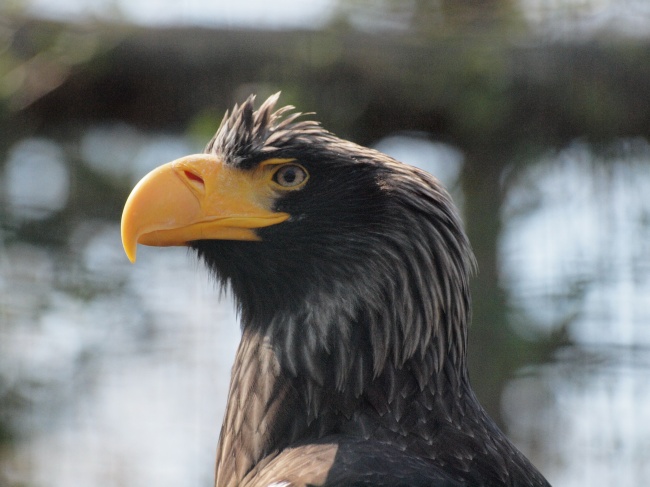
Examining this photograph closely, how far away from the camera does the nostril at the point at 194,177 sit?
245 cm

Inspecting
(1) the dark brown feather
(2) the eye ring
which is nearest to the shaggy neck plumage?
(1) the dark brown feather

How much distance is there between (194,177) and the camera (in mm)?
2463

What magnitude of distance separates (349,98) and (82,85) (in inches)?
47.9

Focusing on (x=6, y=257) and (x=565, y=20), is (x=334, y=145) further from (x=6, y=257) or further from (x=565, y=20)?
(x=6, y=257)

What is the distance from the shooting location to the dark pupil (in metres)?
2.54

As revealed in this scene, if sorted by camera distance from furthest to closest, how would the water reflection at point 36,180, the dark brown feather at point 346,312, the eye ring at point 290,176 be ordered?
the water reflection at point 36,180 → the eye ring at point 290,176 → the dark brown feather at point 346,312

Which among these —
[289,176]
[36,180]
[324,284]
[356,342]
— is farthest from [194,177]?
[36,180]

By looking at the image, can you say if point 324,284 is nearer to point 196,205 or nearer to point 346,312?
point 346,312

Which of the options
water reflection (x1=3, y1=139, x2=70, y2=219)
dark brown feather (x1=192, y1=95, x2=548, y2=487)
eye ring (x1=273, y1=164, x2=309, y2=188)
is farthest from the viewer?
water reflection (x1=3, y1=139, x2=70, y2=219)

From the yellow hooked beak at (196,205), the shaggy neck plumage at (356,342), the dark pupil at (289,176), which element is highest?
the dark pupil at (289,176)

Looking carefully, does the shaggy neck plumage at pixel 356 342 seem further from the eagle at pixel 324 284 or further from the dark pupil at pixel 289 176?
the dark pupil at pixel 289 176

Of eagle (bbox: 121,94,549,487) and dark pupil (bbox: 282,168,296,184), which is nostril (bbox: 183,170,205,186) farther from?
dark pupil (bbox: 282,168,296,184)

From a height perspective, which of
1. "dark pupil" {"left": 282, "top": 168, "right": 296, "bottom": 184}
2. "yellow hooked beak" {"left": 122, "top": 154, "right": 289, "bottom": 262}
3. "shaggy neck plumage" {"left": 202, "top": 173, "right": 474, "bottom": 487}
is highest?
"dark pupil" {"left": 282, "top": 168, "right": 296, "bottom": 184}

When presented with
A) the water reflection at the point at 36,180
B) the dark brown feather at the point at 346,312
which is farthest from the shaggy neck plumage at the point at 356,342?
the water reflection at the point at 36,180
